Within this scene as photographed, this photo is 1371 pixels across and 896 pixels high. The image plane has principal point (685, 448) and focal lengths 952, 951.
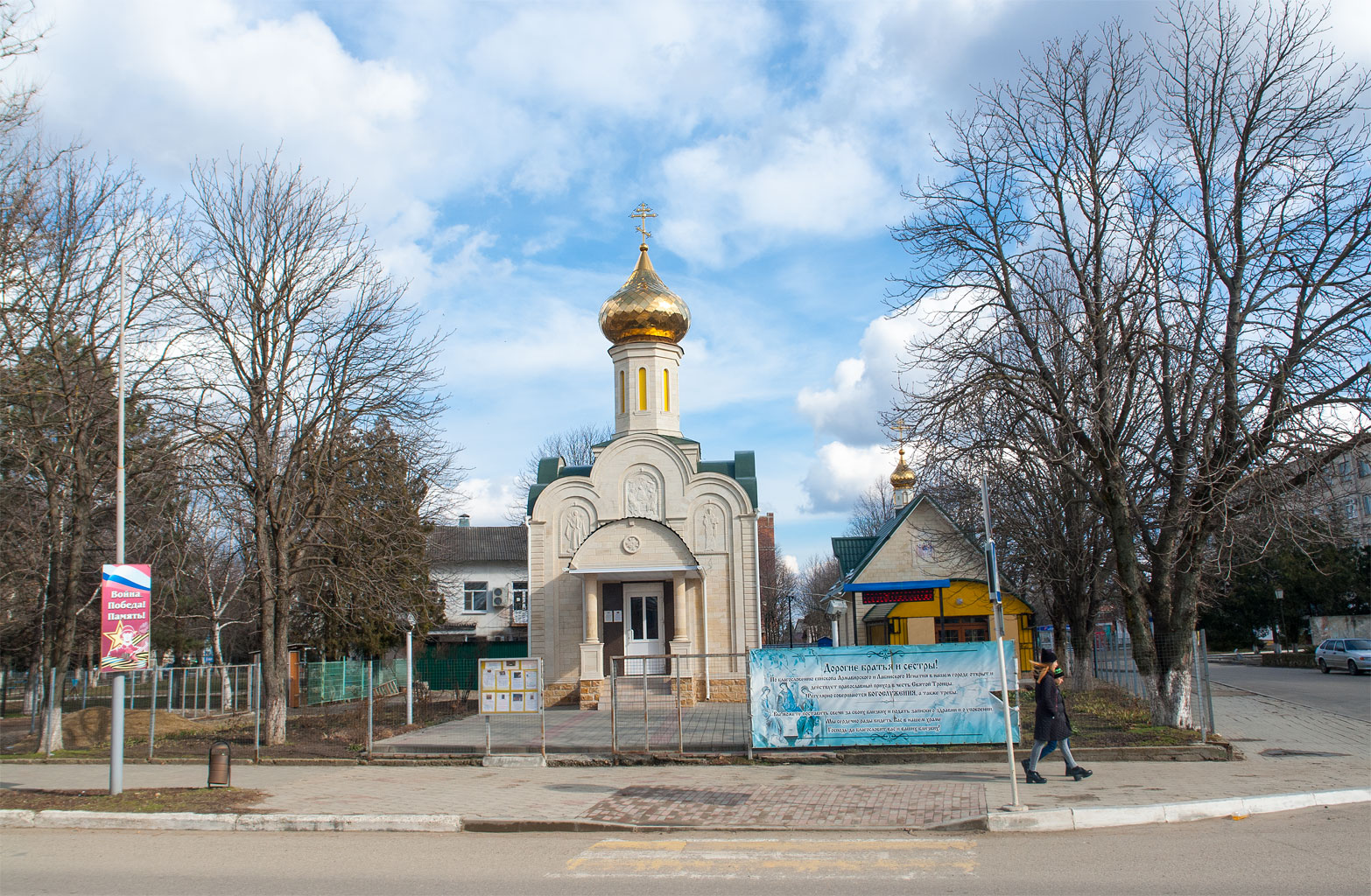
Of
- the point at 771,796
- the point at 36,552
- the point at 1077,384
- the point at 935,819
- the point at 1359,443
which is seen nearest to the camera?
the point at 935,819

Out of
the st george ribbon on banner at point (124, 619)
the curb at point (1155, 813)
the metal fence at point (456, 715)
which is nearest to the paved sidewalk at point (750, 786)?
the curb at point (1155, 813)

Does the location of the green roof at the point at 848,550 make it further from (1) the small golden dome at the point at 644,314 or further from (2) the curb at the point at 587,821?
(2) the curb at the point at 587,821

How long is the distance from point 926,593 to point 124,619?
2220 cm

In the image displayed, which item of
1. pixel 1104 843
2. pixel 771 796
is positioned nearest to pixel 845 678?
pixel 771 796

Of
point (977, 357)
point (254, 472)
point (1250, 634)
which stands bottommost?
point (1250, 634)

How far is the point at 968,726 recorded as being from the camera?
1348cm

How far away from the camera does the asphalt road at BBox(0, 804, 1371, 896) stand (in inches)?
294

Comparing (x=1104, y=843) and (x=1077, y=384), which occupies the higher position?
(x=1077, y=384)

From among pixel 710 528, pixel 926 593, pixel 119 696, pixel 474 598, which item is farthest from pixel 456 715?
pixel 474 598

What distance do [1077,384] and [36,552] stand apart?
61.0ft

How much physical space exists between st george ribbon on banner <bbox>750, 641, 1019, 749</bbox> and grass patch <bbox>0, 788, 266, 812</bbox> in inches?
272

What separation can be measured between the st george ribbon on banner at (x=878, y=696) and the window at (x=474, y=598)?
123 ft

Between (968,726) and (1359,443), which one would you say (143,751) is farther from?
(1359,443)

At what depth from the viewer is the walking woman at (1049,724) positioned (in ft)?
37.8
